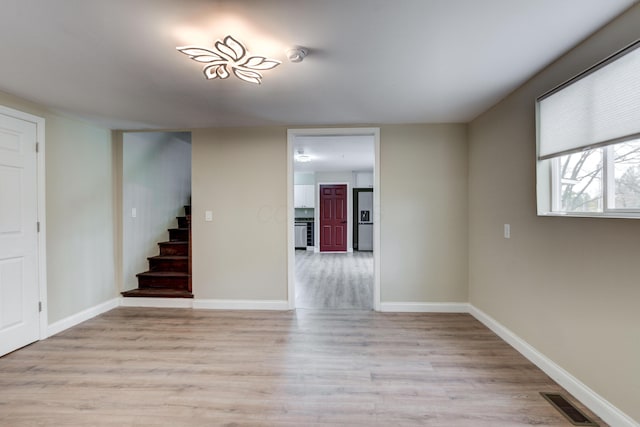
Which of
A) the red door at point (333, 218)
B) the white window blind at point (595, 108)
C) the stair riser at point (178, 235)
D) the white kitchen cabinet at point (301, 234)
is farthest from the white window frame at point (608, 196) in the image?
the white kitchen cabinet at point (301, 234)

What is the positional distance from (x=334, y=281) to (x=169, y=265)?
259 centimetres

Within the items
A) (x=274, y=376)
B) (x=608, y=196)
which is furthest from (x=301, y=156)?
(x=608, y=196)

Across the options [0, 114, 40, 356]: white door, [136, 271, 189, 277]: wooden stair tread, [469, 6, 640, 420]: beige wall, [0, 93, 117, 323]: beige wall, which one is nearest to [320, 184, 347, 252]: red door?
[136, 271, 189, 277]: wooden stair tread

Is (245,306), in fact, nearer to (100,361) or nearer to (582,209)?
(100,361)

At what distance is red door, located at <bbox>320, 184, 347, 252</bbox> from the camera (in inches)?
339

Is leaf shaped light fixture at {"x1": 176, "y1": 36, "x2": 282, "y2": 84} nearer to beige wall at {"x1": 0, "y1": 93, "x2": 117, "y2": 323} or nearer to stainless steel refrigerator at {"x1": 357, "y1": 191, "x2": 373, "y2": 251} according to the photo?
beige wall at {"x1": 0, "y1": 93, "x2": 117, "y2": 323}

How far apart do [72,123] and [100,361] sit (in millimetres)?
2510

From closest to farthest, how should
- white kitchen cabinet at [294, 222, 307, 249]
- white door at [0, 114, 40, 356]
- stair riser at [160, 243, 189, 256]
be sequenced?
white door at [0, 114, 40, 356] → stair riser at [160, 243, 189, 256] → white kitchen cabinet at [294, 222, 307, 249]

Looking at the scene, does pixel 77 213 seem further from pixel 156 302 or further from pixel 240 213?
pixel 240 213

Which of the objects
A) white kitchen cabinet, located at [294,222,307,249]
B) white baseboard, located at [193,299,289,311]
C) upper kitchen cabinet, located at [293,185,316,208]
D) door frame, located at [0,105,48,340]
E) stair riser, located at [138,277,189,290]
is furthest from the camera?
upper kitchen cabinet, located at [293,185,316,208]

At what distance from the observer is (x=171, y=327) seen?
125 inches

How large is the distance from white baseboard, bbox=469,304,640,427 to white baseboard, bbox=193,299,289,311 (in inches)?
91.6

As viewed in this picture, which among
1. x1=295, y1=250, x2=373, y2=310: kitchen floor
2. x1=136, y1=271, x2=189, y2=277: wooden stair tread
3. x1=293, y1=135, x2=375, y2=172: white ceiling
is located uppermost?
x1=293, y1=135, x2=375, y2=172: white ceiling

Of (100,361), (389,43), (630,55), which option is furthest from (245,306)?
(630,55)
